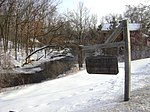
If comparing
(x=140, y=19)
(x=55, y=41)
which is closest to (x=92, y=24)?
(x=140, y=19)

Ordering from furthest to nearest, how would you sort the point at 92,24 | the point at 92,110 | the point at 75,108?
the point at 92,24, the point at 75,108, the point at 92,110

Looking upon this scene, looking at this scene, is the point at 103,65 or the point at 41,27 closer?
the point at 103,65

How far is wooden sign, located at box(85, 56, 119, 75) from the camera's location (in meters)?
7.96

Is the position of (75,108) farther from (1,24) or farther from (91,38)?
(91,38)

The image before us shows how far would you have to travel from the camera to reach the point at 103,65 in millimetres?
8078

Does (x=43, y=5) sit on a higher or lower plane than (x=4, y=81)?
higher

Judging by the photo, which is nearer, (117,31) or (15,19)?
(117,31)

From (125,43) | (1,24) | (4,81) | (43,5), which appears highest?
(43,5)

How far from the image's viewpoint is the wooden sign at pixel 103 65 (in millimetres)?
7957

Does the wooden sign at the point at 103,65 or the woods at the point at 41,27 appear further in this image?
the woods at the point at 41,27

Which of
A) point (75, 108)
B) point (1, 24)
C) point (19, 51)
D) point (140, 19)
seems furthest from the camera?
point (140, 19)

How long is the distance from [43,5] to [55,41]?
16.7 ft

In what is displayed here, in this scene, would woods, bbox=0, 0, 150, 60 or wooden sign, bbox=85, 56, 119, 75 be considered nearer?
wooden sign, bbox=85, 56, 119, 75

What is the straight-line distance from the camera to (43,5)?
128ft
